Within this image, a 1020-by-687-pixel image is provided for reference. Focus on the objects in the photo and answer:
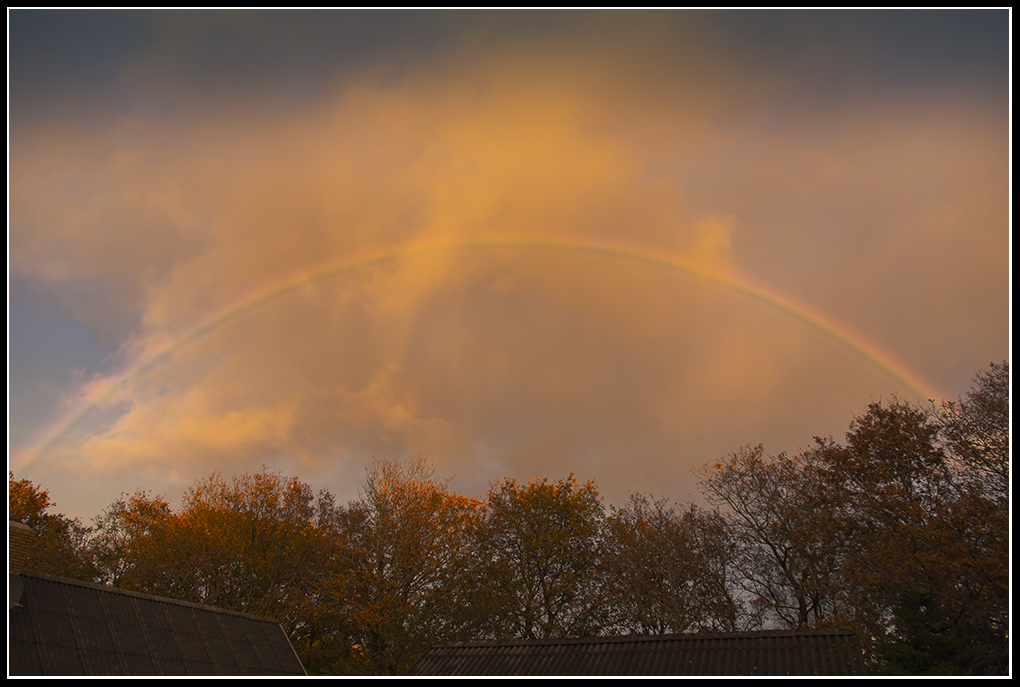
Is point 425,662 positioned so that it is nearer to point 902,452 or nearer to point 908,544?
point 908,544

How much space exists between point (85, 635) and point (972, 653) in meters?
30.4

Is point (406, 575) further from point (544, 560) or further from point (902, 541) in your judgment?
point (902, 541)

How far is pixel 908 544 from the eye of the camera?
26.8 metres

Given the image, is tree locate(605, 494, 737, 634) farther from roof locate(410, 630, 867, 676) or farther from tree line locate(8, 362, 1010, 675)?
roof locate(410, 630, 867, 676)

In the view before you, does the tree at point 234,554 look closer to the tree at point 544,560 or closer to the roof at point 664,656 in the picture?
the tree at point 544,560

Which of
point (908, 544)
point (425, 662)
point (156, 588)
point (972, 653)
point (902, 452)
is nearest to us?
point (425, 662)

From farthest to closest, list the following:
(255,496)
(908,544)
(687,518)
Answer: (255,496) → (687,518) → (908,544)

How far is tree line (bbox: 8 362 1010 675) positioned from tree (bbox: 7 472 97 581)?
20 centimetres

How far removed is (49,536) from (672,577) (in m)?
39.9

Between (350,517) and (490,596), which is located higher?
(350,517)

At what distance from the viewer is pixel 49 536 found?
42.0 meters

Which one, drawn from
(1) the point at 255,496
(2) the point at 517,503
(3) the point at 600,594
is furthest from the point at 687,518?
(1) the point at 255,496

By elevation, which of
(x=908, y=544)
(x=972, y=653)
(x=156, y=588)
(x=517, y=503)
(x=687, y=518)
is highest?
(x=156, y=588)

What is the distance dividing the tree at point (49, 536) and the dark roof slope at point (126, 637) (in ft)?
68.1
